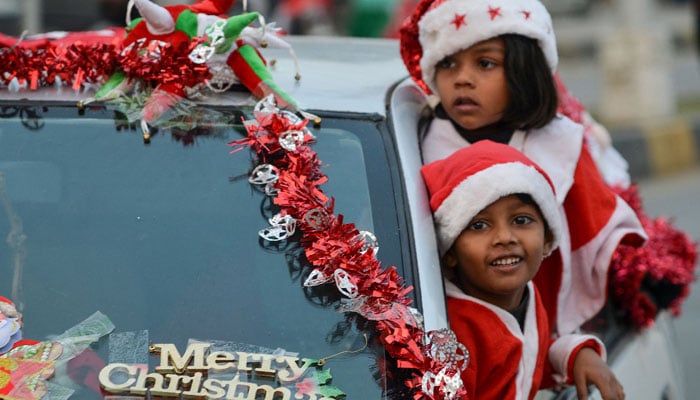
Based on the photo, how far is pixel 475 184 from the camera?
111 inches

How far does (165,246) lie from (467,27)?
3.36 ft

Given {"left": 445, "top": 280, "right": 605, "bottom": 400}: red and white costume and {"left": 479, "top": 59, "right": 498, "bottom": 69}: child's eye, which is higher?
{"left": 479, "top": 59, "right": 498, "bottom": 69}: child's eye

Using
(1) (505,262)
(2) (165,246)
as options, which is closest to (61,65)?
(2) (165,246)

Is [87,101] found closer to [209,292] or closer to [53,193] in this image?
[53,193]

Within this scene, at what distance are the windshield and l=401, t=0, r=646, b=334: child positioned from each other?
496 mm

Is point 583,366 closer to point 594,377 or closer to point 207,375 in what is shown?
point 594,377

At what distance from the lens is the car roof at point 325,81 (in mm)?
2990

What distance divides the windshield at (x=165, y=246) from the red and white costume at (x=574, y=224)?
23.6 inches

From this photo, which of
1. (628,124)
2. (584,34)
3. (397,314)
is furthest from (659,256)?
(584,34)

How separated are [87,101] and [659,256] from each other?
1.88 m

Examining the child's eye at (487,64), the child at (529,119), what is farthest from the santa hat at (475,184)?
the child's eye at (487,64)

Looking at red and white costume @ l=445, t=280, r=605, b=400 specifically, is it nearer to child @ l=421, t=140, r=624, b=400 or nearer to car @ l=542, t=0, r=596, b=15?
child @ l=421, t=140, r=624, b=400

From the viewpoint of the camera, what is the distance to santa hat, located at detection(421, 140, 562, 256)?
2818 mm

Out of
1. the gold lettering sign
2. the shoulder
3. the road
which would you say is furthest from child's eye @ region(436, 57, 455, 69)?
the road
